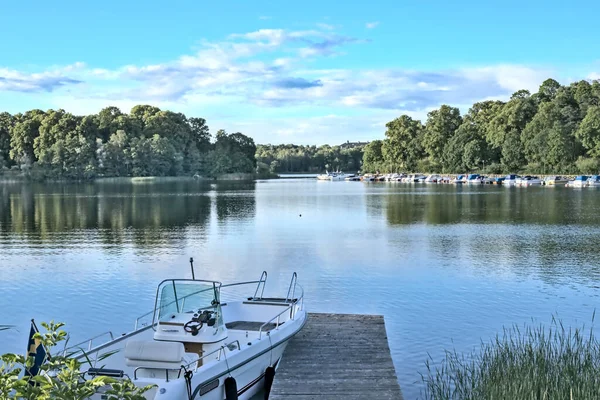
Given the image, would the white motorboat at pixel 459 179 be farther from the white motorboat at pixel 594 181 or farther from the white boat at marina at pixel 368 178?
the white boat at marina at pixel 368 178

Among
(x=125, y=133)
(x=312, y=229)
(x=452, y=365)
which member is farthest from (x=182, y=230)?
(x=125, y=133)

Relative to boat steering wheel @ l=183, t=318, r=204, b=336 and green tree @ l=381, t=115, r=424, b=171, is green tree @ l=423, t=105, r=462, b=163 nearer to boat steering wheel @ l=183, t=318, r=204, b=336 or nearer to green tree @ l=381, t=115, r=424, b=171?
green tree @ l=381, t=115, r=424, b=171

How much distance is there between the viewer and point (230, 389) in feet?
32.2

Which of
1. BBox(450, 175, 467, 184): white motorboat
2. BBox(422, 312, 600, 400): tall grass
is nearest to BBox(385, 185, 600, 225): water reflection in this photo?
BBox(422, 312, 600, 400): tall grass

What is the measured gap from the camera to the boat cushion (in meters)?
8.89

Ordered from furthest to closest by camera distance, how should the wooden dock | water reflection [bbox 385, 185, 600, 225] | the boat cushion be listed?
1. water reflection [bbox 385, 185, 600, 225]
2. the wooden dock
3. the boat cushion

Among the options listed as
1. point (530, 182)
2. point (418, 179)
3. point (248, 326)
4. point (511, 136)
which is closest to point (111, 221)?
point (248, 326)

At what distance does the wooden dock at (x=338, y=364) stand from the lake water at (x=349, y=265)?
0.86 meters

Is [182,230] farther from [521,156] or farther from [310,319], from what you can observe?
[521,156]

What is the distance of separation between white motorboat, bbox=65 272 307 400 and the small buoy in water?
0.05 ft

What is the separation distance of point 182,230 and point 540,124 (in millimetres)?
83236

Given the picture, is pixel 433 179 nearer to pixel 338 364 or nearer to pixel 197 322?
pixel 338 364

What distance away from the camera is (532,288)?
20141 millimetres

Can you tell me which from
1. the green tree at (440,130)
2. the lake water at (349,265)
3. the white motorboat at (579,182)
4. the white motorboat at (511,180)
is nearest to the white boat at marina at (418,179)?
the green tree at (440,130)
